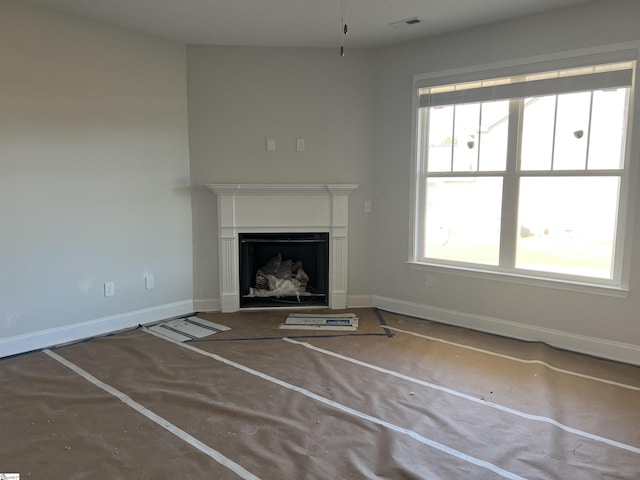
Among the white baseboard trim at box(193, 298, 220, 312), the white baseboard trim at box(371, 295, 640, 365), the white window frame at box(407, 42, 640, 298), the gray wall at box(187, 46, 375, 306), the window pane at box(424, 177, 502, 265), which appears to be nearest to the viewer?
the white window frame at box(407, 42, 640, 298)

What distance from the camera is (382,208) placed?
446 cm

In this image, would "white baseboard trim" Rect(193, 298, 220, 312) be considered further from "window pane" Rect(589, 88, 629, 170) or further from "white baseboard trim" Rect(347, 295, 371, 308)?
→ "window pane" Rect(589, 88, 629, 170)

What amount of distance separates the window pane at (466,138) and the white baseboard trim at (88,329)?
296cm

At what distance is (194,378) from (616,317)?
10.1ft

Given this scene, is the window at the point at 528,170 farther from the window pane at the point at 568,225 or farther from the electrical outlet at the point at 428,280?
the electrical outlet at the point at 428,280

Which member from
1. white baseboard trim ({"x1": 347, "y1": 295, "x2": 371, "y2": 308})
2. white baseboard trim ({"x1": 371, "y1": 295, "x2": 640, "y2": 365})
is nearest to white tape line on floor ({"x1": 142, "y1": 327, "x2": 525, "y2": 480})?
white baseboard trim ({"x1": 347, "y1": 295, "x2": 371, "y2": 308})

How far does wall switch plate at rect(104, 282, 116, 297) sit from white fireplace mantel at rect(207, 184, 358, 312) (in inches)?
39.3

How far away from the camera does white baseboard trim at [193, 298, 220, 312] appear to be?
4.50m

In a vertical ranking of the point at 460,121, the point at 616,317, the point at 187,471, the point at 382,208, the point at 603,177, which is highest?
the point at 460,121

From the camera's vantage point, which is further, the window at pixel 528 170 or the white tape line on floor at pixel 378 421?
the window at pixel 528 170

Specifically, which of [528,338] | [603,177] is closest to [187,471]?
[528,338]

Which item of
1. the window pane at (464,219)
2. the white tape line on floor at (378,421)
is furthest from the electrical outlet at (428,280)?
the white tape line on floor at (378,421)

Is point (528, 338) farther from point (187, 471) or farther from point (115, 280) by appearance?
point (115, 280)

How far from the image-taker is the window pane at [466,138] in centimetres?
393
